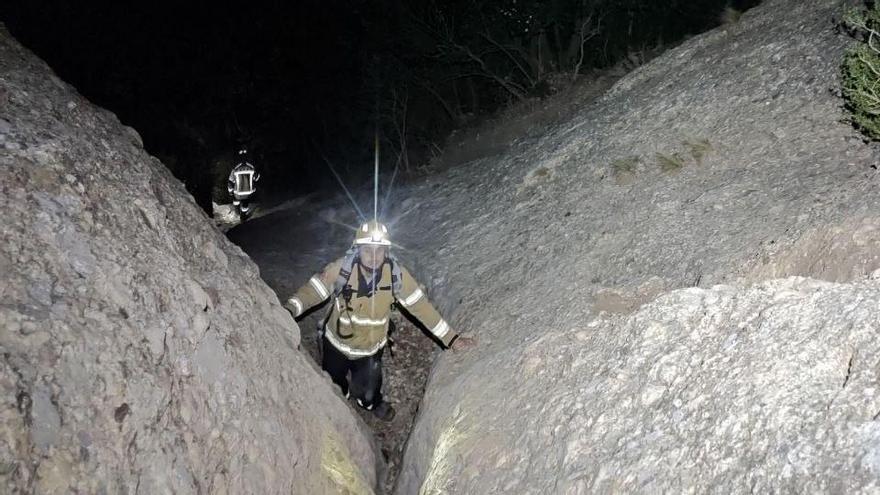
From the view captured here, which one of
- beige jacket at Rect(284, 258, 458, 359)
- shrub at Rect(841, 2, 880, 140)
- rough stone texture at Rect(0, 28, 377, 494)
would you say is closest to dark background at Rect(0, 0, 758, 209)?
shrub at Rect(841, 2, 880, 140)

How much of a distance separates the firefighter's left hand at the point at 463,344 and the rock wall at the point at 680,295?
13 cm

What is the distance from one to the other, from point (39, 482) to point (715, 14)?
2030 centimetres

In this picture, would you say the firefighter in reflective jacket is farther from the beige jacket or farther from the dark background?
the dark background

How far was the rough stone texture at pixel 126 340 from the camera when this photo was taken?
341 centimetres

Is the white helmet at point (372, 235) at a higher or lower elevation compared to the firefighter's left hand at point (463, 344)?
higher

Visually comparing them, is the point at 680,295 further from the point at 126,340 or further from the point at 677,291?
the point at 126,340

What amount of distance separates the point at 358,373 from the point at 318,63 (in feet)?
69.4

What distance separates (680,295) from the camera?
5.16m

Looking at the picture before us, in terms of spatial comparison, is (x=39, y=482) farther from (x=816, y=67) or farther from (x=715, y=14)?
(x=715, y=14)

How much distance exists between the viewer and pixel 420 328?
9023mm

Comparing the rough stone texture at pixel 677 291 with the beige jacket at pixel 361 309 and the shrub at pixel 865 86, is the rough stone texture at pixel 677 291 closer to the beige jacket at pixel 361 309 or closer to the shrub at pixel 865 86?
the shrub at pixel 865 86

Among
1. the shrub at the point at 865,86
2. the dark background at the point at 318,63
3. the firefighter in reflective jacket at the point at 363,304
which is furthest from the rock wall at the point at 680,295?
the dark background at the point at 318,63

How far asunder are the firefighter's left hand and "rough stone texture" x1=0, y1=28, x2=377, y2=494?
1510 mm

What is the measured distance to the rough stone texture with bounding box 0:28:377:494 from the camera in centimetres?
341
